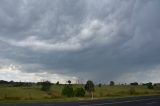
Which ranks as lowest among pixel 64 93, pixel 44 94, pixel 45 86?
pixel 64 93

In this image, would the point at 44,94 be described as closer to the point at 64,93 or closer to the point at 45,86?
the point at 45,86

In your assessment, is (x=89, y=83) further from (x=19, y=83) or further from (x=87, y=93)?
(x=19, y=83)

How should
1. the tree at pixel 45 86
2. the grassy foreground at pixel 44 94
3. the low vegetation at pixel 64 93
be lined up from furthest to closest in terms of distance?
the tree at pixel 45 86
the low vegetation at pixel 64 93
the grassy foreground at pixel 44 94

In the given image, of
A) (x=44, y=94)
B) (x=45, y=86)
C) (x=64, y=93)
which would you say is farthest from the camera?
(x=45, y=86)

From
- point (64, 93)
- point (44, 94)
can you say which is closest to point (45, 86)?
point (44, 94)

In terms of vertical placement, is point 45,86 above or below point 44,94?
above

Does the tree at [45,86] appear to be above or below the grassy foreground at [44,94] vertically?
above

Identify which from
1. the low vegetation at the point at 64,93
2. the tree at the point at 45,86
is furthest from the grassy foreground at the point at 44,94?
the tree at the point at 45,86

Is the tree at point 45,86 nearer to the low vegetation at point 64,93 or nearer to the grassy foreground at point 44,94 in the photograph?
the low vegetation at point 64,93

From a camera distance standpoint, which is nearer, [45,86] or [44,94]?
[44,94]

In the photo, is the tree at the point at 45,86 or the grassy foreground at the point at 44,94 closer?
the grassy foreground at the point at 44,94

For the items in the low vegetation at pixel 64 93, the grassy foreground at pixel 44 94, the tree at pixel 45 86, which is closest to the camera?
the grassy foreground at pixel 44 94

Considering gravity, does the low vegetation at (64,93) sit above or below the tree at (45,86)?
below

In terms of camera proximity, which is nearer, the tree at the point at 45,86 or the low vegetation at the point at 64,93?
the low vegetation at the point at 64,93
